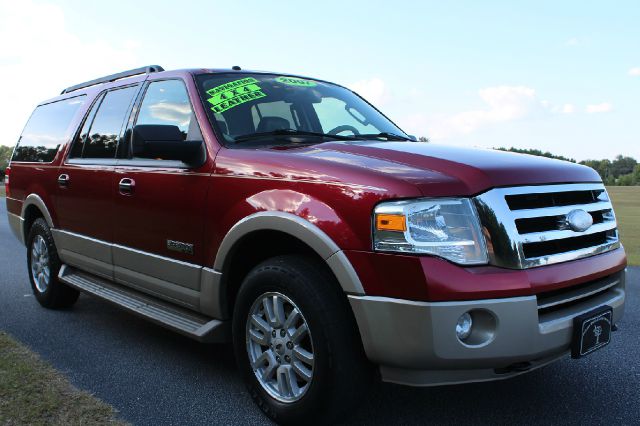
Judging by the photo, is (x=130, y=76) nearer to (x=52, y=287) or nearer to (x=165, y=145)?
(x=165, y=145)

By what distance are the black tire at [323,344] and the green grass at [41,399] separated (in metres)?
0.97

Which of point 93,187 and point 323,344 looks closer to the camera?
point 323,344

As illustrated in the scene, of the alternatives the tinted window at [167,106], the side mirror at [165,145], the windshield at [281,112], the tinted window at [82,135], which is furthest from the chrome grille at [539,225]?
the tinted window at [82,135]

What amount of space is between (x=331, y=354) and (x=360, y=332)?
18 cm

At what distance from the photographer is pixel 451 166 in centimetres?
271

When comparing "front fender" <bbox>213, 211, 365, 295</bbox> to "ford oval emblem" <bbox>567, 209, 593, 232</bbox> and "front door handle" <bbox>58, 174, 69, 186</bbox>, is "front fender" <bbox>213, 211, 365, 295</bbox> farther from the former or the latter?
"front door handle" <bbox>58, 174, 69, 186</bbox>

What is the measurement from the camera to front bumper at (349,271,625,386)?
2432 mm

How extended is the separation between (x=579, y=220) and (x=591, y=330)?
526 millimetres

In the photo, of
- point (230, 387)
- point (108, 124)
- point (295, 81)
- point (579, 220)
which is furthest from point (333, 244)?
point (108, 124)

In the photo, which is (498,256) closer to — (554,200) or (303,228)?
(554,200)

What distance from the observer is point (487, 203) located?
256 centimetres

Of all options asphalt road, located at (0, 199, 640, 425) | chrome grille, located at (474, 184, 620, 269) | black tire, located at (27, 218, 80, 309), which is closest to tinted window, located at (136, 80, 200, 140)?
asphalt road, located at (0, 199, 640, 425)

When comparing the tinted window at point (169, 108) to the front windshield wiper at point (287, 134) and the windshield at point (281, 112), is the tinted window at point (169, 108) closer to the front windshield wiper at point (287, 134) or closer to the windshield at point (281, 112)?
the windshield at point (281, 112)

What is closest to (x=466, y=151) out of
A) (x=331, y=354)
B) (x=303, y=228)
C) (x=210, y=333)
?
(x=303, y=228)
